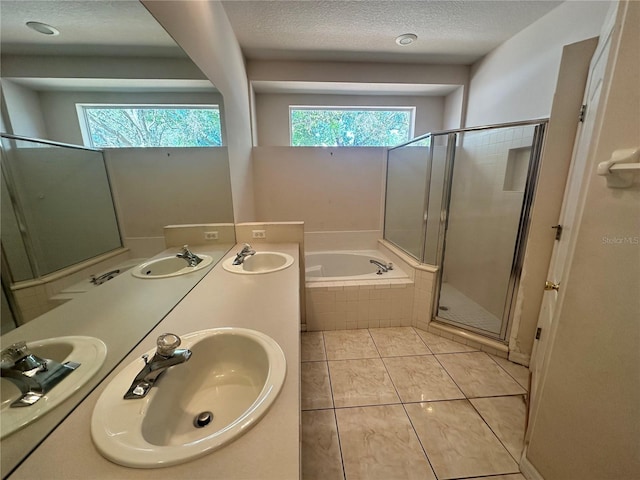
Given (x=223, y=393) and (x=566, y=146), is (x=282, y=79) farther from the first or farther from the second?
(x=223, y=393)

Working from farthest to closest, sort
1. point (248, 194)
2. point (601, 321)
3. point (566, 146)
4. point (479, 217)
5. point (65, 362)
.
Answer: point (248, 194)
point (479, 217)
point (566, 146)
point (601, 321)
point (65, 362)

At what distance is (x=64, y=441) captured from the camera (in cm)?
48

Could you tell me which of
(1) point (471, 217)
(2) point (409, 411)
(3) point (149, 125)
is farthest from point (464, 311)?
(3) point (149, 125)

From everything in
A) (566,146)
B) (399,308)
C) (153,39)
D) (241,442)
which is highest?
(153,39)

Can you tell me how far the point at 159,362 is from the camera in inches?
25.2

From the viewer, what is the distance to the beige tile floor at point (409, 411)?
1164mm

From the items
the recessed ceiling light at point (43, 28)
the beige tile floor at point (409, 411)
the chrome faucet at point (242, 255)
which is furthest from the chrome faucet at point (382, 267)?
the recessed ceiling light at point (43, 28)

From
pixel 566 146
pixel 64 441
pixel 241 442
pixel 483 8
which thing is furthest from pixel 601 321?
pixel 483 8

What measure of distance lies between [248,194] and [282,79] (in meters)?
1.36

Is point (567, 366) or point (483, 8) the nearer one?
point (567, 366)

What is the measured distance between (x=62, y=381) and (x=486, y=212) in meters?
2.97

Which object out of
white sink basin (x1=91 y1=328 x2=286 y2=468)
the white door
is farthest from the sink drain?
the white door

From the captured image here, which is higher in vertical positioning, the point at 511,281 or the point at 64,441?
the point at 64,441

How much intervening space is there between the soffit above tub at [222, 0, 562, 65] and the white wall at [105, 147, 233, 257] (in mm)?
1356
